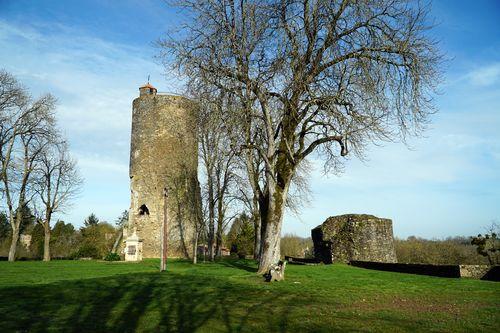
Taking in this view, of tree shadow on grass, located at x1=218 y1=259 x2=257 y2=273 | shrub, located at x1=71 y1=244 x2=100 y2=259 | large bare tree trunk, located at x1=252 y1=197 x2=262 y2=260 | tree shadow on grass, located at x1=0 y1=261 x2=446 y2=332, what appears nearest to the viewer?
tree shadow on grass, located at x1=0 y1=261 x2=446 y2=332

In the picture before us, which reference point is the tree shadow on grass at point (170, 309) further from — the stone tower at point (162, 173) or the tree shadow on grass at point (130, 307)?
the stone tower at point (162, 173)

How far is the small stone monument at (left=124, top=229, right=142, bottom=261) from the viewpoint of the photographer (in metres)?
31.5

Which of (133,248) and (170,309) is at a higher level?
(133,248)

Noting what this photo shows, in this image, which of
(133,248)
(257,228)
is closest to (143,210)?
(133,248)

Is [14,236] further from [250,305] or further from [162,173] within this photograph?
[250,305]

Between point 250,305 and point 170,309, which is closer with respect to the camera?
point 170,309

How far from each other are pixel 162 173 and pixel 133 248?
6.15 meters

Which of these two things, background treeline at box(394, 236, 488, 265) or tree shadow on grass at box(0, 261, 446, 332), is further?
background treeline at box(394, 236, 488, 265)

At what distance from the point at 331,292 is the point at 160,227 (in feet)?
74.9

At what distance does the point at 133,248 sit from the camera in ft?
104

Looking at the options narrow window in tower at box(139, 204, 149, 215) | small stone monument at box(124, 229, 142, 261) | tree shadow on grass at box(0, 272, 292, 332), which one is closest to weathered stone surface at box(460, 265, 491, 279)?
tree shadow on grass at box(0, 272, 292, 332)

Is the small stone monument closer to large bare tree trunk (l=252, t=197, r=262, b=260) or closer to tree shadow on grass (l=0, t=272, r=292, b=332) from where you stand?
large bare tree trunk (l=252, t=197, r=262, b=260)

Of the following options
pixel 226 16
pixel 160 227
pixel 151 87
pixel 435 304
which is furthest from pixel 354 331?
pixel 151 87

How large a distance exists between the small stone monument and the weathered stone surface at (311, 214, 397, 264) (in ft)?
48.9
